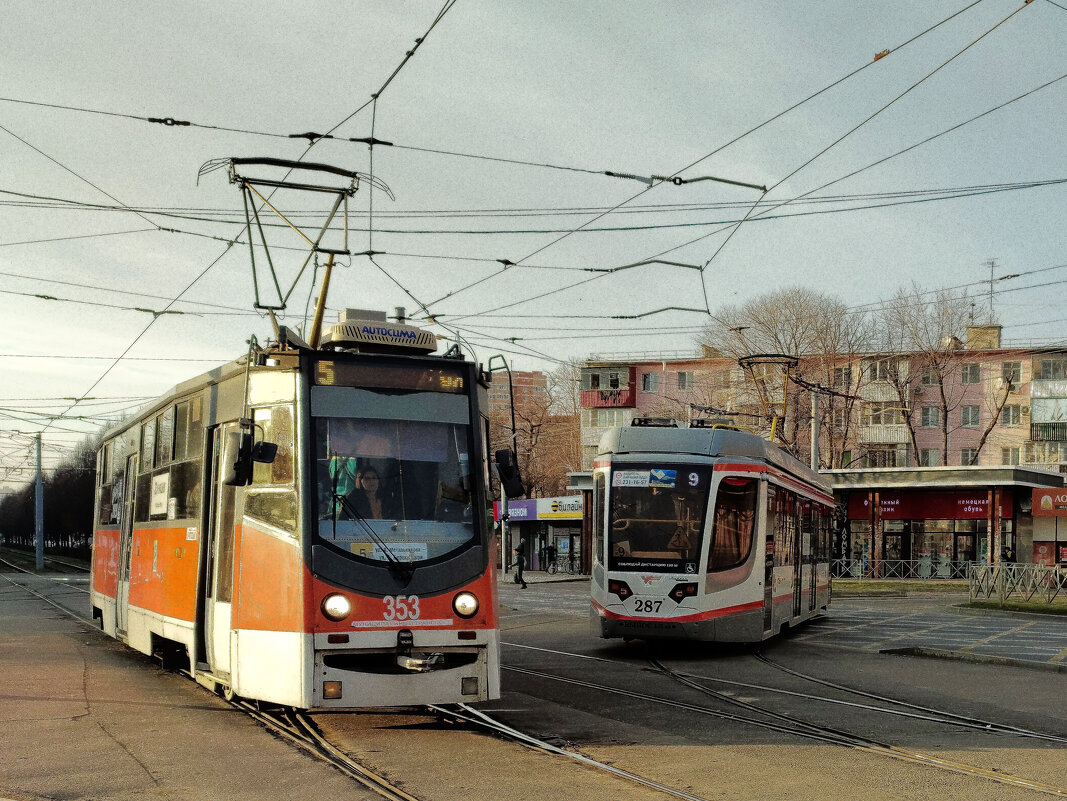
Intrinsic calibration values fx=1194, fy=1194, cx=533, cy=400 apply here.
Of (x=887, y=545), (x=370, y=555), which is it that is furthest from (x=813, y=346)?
(x=370, y=555)

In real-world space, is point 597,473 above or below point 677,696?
above

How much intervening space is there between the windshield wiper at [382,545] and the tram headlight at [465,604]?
1.36 ft

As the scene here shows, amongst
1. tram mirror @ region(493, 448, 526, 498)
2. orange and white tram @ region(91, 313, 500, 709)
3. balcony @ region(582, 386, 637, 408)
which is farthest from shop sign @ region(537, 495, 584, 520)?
tram mirror @ region(493, 448, 526, 498)

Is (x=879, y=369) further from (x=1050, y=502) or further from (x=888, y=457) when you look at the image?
(x=1050, y=502)

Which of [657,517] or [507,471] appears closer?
[507,471]

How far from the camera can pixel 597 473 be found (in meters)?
16.4

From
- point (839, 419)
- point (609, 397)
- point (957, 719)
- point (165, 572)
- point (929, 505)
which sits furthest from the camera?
point (609, 397)

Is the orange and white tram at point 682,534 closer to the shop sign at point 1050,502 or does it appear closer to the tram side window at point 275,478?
the tram side window at point 275,478

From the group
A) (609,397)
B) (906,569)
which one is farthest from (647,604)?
(609,397)

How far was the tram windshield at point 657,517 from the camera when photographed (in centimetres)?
1539

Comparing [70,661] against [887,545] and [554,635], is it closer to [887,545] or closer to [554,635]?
[554,635]

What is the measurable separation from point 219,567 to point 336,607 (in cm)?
187

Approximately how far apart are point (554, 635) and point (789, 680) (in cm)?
670

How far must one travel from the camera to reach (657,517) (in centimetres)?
1555
